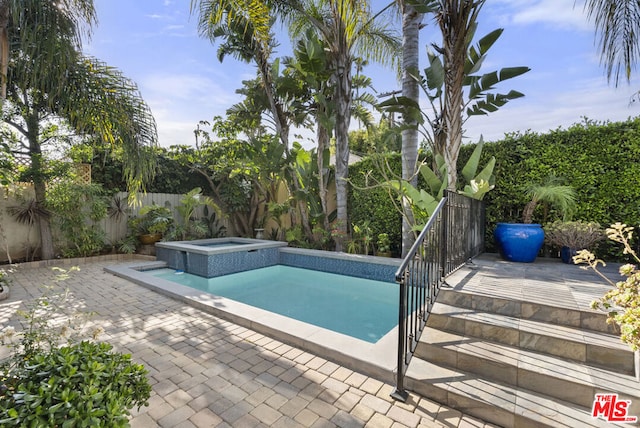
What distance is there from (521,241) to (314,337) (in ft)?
13.1

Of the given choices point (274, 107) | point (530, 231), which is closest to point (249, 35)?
point (274, 107)

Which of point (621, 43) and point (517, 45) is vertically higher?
point (517, 45)

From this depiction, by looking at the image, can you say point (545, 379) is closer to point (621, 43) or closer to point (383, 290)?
point (383, 290)

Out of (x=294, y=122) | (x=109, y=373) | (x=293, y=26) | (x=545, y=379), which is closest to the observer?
(x=109, y=373)

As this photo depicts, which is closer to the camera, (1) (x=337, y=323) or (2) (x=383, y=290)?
(1) (x=337, y=323)

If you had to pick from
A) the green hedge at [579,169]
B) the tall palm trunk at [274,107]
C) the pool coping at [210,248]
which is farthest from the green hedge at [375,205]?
the pool coping at [210,248]

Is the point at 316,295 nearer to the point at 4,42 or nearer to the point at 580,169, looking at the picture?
the point at 580,169

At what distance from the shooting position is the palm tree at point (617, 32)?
468cm

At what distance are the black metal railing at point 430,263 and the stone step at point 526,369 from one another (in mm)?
247

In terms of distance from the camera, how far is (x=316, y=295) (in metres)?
5.56

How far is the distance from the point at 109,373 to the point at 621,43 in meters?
7.94

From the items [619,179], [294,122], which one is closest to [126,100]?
[294,122]

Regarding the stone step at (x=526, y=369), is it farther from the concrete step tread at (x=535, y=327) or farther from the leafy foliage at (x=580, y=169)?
the leafy foliage at (x=580, y=169)

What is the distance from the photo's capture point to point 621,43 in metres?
4.78
